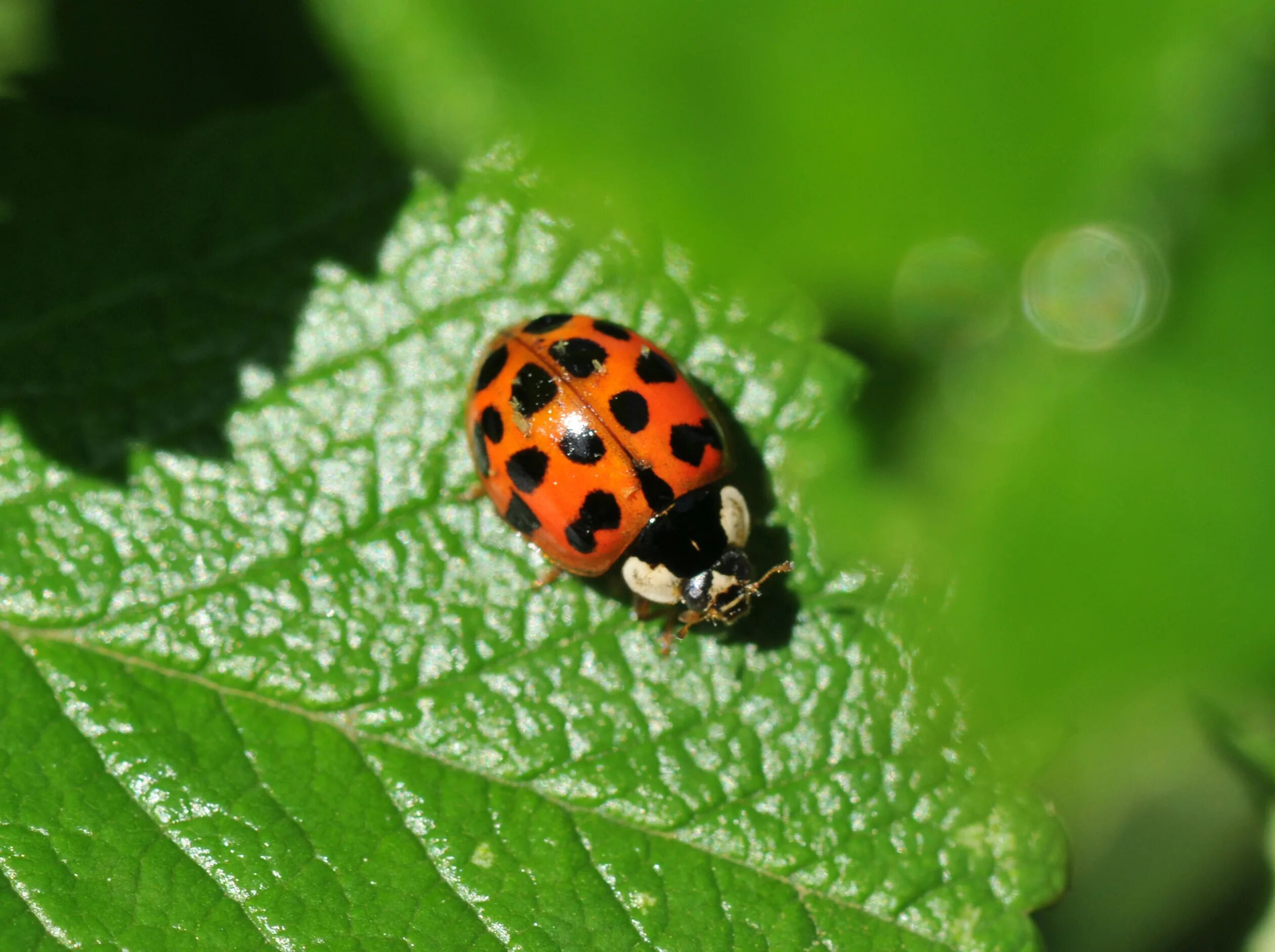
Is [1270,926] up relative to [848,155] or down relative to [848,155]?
down

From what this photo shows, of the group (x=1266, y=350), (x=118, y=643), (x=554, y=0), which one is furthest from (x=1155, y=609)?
(x=118, y=643)

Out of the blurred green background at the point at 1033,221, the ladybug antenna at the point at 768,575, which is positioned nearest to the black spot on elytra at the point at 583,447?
the ladybug antenna at the point at 768,575

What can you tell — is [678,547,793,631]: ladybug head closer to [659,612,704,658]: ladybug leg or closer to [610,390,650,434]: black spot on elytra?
[659,612,704,658]: ladybug leg

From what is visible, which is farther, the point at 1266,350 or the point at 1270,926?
the point at 1270,926

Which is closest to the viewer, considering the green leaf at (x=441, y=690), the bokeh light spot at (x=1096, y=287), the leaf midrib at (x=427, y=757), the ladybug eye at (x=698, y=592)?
the bokeh light spot at (x=1096, y=287)

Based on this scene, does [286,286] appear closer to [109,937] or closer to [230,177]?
[230,177]

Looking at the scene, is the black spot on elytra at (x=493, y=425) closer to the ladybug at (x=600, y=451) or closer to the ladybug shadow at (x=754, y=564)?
the ladybug at (x=600, y=451)

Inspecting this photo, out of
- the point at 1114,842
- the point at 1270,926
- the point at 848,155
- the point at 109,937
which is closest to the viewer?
the point at 848,155
